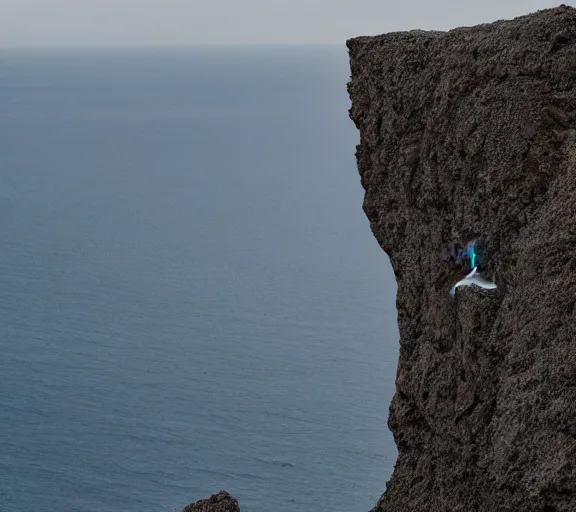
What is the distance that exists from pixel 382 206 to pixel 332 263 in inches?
1674

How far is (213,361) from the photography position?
3738 centimetres

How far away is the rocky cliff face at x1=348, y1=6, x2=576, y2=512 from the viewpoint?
592 centimetres

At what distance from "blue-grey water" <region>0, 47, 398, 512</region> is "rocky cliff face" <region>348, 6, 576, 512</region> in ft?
63.4

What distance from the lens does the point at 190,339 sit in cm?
4028

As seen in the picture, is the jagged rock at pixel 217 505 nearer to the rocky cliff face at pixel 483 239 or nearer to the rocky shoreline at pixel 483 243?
the rocky shoreline at pixel 483 243

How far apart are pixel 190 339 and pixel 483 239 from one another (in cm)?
3412

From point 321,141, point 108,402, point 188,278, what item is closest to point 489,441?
point 108,402

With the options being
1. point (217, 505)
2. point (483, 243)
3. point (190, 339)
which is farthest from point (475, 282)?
point (190, 339)

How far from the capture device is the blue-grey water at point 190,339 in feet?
95.2

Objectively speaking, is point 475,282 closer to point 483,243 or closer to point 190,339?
point 483,243

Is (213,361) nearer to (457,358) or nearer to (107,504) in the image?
(107,504)

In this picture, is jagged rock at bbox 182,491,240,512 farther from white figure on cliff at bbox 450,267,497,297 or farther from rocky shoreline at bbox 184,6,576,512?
white figure on cliff at bbox 450,267,497,297

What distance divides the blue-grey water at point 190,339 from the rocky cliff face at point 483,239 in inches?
761

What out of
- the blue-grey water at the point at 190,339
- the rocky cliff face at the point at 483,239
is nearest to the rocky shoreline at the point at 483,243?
the rocky cliff face at the point at 483,239
